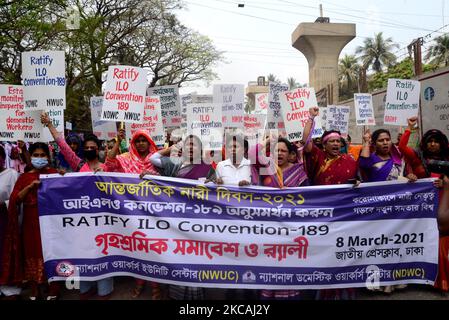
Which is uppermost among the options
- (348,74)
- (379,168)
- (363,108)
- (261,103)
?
(348,74)

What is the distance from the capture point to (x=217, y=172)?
349cm

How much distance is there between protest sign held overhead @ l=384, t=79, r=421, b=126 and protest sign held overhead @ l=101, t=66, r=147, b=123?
2970 millimetres

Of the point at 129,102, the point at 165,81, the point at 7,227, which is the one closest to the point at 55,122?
the point at 129,102

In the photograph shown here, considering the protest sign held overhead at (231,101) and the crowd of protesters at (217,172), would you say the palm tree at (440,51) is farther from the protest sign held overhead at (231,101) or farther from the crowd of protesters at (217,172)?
the crowd of protesters at (217,172)

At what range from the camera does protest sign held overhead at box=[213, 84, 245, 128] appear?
21.3 feet

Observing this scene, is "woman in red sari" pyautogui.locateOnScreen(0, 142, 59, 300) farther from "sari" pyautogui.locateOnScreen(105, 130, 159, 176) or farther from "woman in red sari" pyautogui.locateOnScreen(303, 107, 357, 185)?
"woman in red sari" pyautogui.locateOnScreen(303, 107, 357, 185)

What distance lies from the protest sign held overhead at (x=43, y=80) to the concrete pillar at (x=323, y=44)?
21.6 meters

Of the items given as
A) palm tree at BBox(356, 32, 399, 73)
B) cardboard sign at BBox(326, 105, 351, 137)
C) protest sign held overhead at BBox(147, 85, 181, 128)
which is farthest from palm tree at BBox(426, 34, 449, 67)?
protest sign held overhead at BBox(147, 85, 181, 128)

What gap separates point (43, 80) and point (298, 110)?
9.01 ft

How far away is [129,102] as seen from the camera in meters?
4.14

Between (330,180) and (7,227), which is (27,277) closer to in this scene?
(7,227)

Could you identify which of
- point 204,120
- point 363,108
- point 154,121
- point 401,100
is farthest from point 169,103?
point 401,100

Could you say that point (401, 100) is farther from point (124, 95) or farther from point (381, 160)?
point (124, 95)

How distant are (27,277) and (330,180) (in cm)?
289
